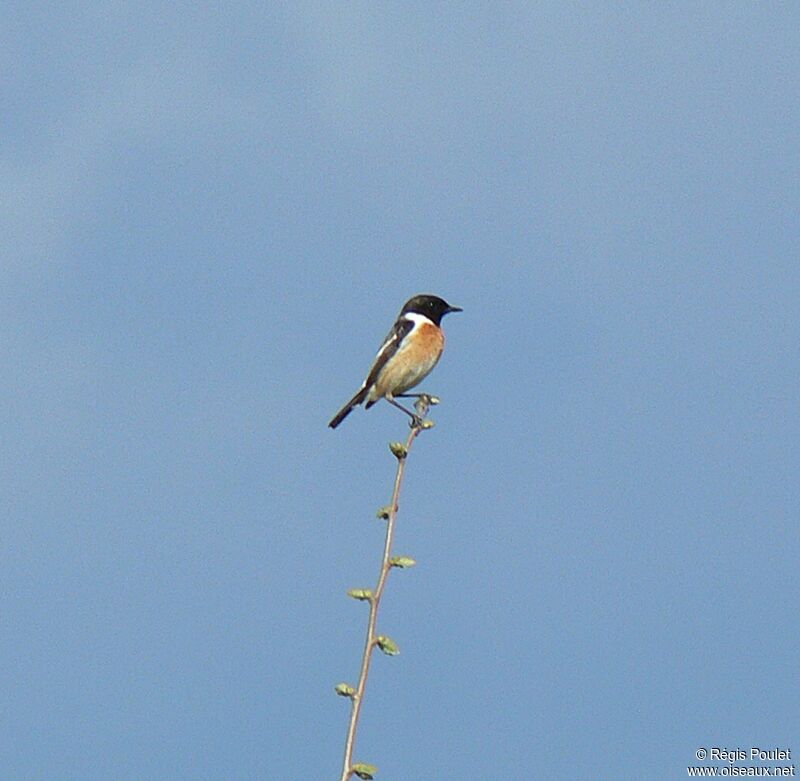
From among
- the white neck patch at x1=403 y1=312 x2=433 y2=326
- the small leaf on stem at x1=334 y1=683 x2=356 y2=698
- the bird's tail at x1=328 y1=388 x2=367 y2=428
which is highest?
the white neck patch at x1=403 y1=312 x2=433 y2=326

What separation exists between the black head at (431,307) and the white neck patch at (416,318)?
5cm

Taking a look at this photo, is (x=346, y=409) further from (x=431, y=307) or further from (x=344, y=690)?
(x=344, y=690)

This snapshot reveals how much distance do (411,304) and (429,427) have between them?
895 cm

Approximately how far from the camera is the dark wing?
13.4m

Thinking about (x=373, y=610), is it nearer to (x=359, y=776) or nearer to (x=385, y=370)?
(x=359, y=776)

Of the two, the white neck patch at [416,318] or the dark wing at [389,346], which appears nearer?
the dark wing at [389,346]

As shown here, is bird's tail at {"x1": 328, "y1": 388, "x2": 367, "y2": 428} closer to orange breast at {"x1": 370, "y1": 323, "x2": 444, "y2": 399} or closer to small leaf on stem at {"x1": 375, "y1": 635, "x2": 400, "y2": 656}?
orange breast at {"x1": 370, "y1": 323, "x2": 444, "y2": 399}

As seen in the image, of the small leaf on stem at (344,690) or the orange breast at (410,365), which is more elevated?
the orange breast at (410,365)

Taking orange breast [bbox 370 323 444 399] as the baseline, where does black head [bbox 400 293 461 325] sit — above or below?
above

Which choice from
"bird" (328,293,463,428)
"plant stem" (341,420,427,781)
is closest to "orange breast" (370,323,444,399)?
"bird" (328,293,463,428)

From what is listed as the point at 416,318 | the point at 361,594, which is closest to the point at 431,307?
the point at 416,318

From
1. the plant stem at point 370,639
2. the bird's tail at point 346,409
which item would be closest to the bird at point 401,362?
the bird's tail at point 346,409

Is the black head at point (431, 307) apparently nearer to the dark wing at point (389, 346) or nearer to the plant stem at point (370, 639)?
the dark wing at point (389, 346)

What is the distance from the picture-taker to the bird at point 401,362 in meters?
13.3
